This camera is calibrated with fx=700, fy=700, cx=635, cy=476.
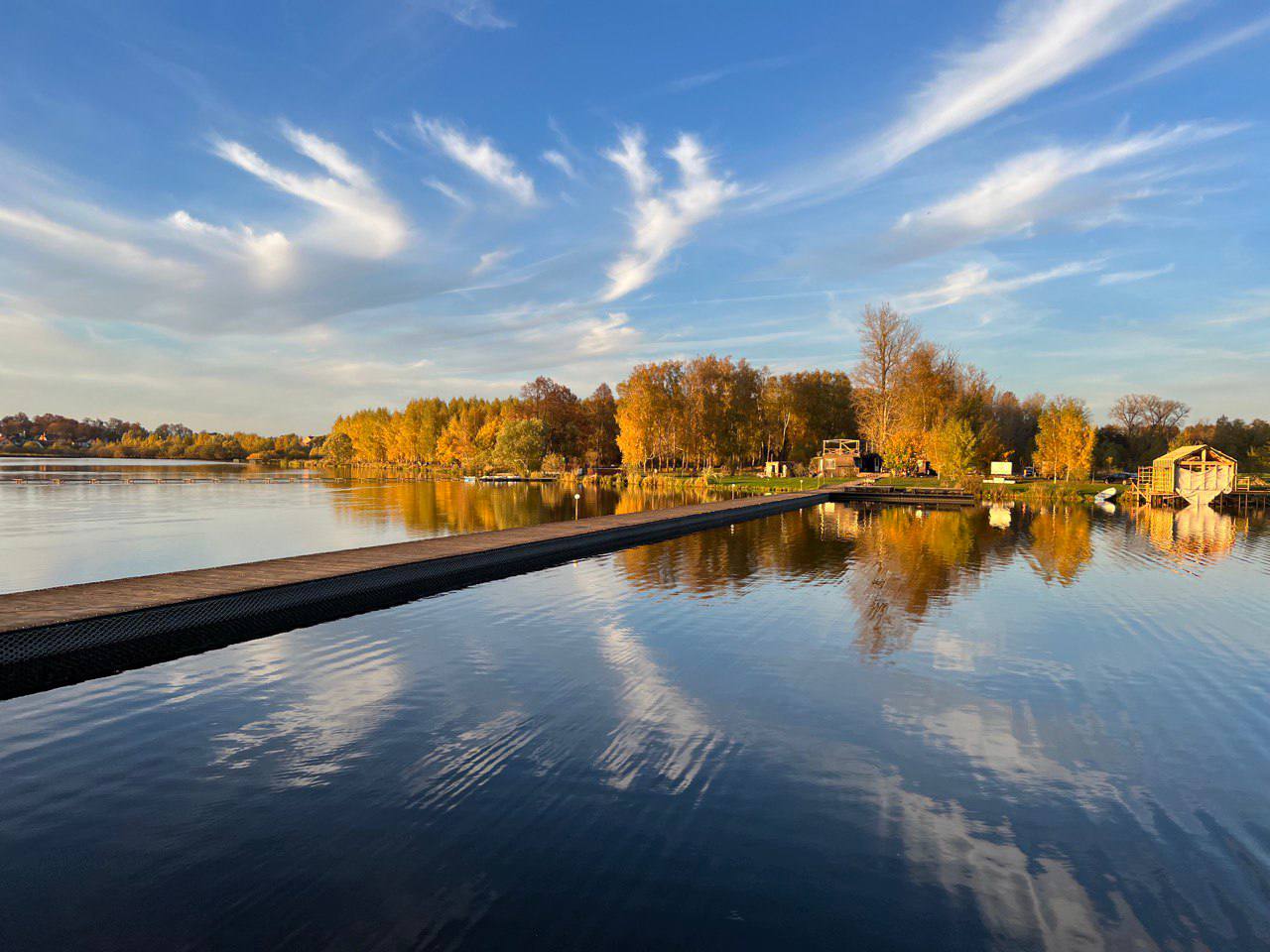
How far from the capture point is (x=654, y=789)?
693 centimetres

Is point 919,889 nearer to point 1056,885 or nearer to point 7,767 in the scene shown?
point 1056,885

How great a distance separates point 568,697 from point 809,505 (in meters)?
42.5

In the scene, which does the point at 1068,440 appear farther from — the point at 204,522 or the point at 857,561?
the point at 204,522

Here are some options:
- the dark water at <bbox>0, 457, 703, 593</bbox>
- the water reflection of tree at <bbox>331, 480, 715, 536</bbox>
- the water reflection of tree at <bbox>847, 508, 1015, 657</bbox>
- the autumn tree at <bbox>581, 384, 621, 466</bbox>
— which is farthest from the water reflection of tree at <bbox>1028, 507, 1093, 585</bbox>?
the autumn tree at <bbox>581, 384, 621, 466</bbox>

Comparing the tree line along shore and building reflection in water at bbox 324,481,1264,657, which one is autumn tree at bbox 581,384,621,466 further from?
building reflection in water at bbox 324,481,1264,657

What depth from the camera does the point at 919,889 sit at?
210 inches

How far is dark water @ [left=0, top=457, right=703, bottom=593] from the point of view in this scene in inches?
963

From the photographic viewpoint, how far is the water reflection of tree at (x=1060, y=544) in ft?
68.9

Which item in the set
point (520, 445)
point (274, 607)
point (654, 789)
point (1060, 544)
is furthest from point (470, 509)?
point (520, 445)

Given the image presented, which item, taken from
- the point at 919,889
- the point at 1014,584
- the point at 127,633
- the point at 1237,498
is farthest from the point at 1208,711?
the point at 1237,498

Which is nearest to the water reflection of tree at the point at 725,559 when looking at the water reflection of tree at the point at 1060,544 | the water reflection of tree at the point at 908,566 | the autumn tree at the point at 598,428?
the water reflection of tree at the point at 908,566

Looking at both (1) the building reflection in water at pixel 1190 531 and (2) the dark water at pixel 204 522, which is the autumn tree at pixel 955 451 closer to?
(1) the building reflection in water at pixel 1190 531

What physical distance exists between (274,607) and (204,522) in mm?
29354

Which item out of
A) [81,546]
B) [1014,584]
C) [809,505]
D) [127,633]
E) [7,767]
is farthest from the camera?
[809,505]
